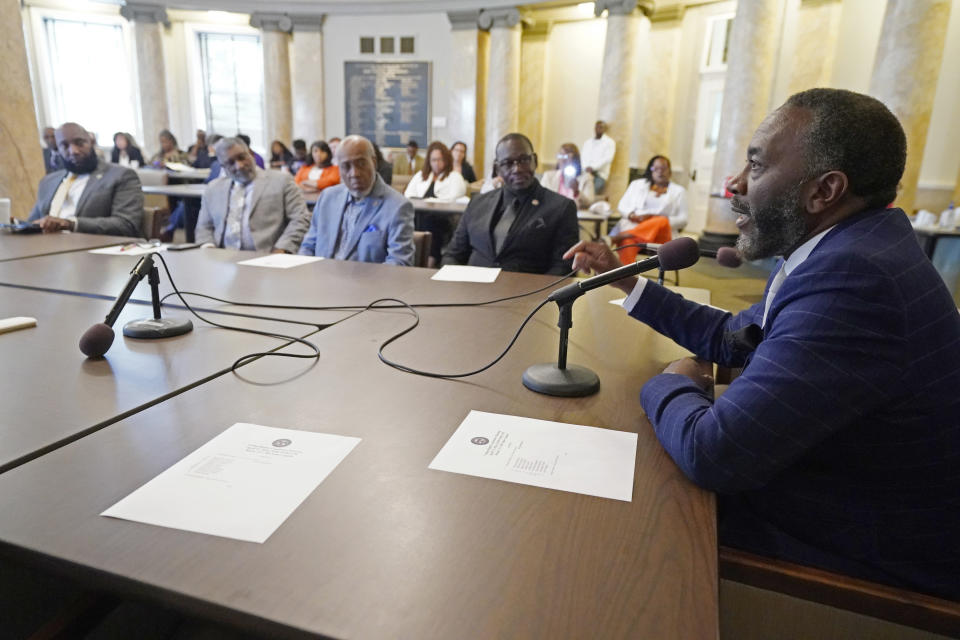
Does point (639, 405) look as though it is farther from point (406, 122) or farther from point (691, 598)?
point (406, 122)

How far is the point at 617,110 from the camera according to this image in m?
8.06

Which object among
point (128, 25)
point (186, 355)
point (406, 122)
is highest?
point (128, 25)

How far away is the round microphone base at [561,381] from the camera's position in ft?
3.69

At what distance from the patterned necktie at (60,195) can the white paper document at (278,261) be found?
2005 millimetres

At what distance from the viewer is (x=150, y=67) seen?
1014cm

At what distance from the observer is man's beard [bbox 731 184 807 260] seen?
40.1 inches

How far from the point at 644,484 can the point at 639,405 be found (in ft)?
0.95

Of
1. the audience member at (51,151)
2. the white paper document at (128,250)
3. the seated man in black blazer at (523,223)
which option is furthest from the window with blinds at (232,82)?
the seated man in black blazer at (523,223)

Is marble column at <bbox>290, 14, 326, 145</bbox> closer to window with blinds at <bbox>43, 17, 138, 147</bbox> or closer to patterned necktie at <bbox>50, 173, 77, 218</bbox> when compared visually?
window with blinds at <bbox>43, 17, 138, 147</bbox>

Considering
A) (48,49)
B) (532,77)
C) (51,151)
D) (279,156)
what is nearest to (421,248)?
(279,156)

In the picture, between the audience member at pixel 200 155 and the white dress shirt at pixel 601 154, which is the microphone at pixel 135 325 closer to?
the white dress shirt at pixel 601 154

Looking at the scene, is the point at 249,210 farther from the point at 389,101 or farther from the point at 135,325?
the point at 389,101

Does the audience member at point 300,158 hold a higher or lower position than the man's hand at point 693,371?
higher

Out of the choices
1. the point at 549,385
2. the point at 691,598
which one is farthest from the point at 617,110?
the point at 691,598
